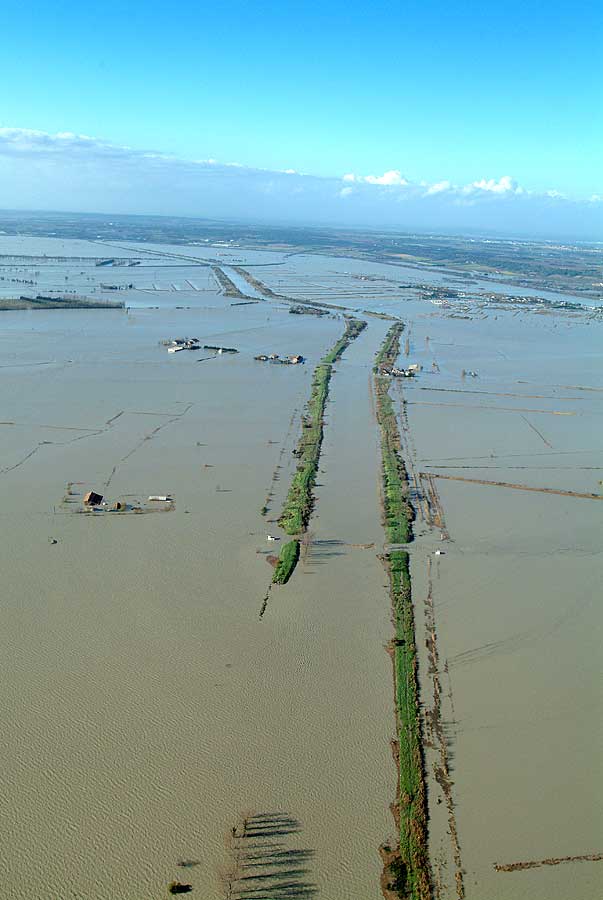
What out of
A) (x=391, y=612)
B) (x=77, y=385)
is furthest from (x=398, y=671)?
(x=77, y=385)

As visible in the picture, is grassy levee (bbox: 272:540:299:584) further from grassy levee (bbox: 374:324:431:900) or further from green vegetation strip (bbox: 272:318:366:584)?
grassy levee (bbox: 374:324:431:900)

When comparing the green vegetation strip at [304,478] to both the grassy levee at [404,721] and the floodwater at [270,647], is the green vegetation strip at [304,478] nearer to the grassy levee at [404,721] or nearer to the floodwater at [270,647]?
the floodwater at [270,647]

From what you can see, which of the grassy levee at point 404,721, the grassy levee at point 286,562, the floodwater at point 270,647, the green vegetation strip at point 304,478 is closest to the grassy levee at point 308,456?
the green vegetation strip at point 304,478

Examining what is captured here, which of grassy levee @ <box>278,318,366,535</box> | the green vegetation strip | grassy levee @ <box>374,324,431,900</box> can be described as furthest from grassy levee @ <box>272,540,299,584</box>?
grassy levee @ <box>374,324,431,900</box>

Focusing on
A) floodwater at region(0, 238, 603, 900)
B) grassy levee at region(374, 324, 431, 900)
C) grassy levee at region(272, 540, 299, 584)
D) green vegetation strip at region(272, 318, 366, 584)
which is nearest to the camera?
grassy levee at region(374, 324, 431, 900)

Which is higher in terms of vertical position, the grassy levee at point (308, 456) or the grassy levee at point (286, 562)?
the grassy levee at point (308, 456)

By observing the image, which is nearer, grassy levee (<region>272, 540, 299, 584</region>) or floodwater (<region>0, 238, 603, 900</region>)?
floodwater (<region>0, 238, 603, 900</region>)
